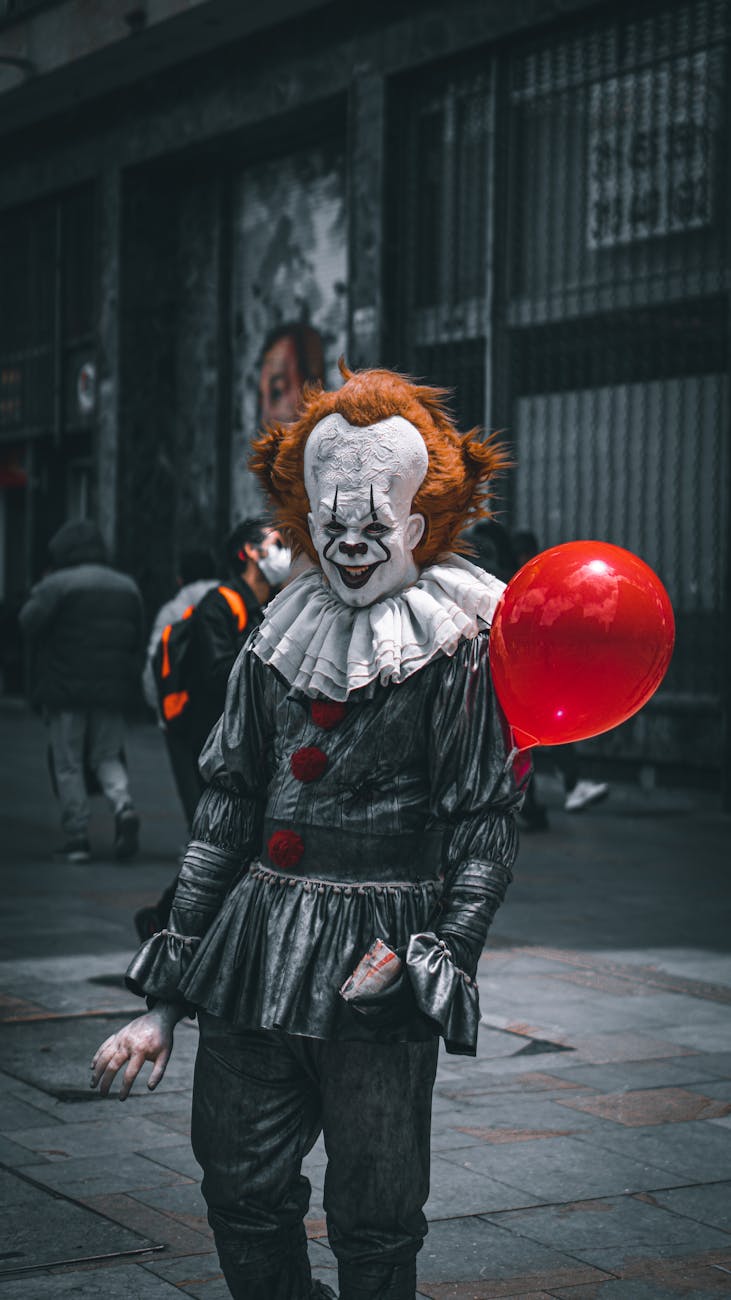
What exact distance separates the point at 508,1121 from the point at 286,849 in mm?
2073

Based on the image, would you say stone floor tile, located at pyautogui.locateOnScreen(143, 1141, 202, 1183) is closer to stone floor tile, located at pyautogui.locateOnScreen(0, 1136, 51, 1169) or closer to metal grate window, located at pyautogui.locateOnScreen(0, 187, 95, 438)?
stone floor tile, located at pyautogui.locateOnScreen(0, 1136, 51, 1169)

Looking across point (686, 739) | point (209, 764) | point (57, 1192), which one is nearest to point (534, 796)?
point (686, 739)

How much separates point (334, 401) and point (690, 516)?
9347mm

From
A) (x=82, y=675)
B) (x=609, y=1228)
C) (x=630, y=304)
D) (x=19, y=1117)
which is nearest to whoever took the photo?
(x=609, y=1228)

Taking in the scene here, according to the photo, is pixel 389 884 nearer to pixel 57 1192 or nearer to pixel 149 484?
pixel 57 1192

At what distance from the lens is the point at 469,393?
14148 millimetres

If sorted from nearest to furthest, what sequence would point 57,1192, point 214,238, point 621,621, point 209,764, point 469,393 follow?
1. point 621,621
2. point 209,764
3. point 57,1192
4. point 469,393
5. point 214,238

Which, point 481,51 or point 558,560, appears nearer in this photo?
point 558,560

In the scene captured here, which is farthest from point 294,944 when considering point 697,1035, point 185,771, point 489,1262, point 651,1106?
point 185,771

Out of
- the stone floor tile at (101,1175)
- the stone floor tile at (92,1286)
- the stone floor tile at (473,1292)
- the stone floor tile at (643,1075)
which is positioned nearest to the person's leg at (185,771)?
the stone floor tile at (643,1075)

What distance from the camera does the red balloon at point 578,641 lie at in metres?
2.89

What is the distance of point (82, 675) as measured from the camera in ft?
31.8

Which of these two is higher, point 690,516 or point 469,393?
point 469,393

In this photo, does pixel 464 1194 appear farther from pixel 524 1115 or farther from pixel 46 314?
pixel 46 314
